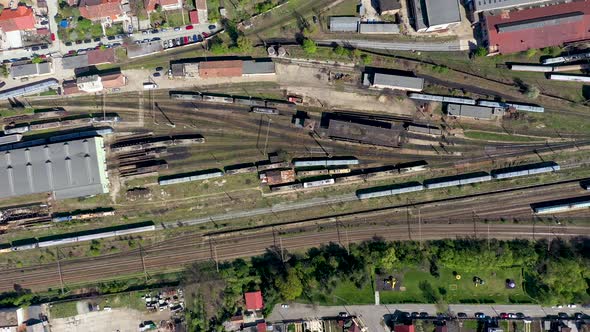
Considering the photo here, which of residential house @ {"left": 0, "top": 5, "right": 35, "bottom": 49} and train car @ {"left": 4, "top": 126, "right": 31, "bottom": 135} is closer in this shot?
residential house @ {"left": 0, "top": 5, "right": 35, "bottom": 49}

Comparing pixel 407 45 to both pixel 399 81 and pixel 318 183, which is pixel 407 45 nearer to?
pixel 399 81

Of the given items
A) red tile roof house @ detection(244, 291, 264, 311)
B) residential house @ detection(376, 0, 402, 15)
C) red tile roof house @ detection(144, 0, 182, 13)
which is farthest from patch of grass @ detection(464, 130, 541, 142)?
red tile roof house @ detection(144, 0, 182, 13)

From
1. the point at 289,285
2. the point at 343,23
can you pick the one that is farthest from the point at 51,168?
the point at 343,23

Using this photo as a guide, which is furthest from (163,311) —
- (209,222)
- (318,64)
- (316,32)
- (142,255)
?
(316,32)

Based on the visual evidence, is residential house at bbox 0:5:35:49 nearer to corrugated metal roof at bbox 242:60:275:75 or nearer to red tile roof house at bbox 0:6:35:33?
red tile roof house at bbox 0:6:35:33

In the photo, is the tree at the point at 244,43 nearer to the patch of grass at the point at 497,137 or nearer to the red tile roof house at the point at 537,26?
the red tile roof house at the point at 537,26
